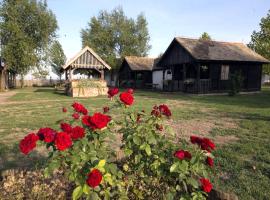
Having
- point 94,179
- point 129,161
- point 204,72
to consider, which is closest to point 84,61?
point 204,72

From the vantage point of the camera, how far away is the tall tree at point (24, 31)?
1215 inches

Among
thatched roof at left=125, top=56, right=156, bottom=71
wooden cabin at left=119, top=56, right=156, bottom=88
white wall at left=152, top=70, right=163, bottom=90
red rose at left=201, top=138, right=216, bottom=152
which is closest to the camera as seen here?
red rose at left=201, top=138, right=216, bottom=152

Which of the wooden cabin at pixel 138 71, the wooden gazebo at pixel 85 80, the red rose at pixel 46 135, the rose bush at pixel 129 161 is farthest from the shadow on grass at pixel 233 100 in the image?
the wooden cabin at pixel 138 71

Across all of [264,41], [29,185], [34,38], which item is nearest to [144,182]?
[29,185]

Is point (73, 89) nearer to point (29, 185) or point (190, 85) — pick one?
point (190, 85)

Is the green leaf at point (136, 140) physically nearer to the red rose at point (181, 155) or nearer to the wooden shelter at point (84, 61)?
the red rose at point (181, 155)

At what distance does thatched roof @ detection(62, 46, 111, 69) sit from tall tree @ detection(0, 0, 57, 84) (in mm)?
10289

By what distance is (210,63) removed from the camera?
23172 mm

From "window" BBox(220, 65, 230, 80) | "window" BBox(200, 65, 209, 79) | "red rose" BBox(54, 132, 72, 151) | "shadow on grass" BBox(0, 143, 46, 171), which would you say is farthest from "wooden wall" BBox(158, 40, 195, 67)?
"red rose" BBox(54, 132, 72, 151)

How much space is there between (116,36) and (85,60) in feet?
92.5

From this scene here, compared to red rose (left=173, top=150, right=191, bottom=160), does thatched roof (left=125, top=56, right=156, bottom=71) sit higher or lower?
higher

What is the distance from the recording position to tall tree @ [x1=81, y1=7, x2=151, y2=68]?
50.1 m

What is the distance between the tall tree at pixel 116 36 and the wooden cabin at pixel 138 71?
36.4 ft

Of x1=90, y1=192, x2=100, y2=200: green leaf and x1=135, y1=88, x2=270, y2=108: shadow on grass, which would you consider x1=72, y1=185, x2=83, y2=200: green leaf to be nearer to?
x1=90, y1=192, x2=100, y2=200: green leaf
